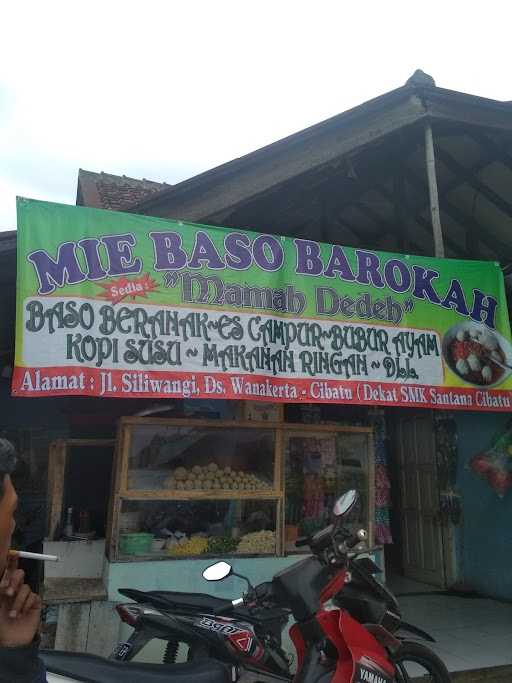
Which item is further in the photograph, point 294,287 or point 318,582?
point 294,287

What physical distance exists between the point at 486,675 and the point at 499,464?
6.71 feet

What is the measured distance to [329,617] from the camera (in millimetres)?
2662

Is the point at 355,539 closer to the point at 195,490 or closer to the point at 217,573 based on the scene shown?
the point at 217,573

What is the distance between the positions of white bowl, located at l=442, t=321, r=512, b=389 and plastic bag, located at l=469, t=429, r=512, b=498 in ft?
3.40

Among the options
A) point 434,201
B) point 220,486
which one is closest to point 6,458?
point 220,486

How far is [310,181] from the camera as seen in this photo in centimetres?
519

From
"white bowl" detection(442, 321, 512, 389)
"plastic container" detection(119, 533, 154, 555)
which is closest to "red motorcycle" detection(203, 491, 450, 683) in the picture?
"plastic container" detection(119, 533, 154, 555)

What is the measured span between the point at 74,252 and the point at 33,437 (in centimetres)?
384

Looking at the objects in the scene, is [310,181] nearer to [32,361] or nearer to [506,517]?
[32,361]

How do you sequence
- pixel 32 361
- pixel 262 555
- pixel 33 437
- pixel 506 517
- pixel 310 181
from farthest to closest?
pixel 33 437, pixel 506 517, pixel 310 181, pixel 262 555, pixel 32 361

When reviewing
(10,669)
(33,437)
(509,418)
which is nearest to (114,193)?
(33,437)

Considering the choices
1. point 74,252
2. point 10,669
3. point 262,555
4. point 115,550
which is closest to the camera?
point 10,669

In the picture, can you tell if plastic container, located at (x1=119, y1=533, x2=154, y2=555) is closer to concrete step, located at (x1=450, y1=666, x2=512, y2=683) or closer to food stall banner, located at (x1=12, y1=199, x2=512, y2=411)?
food stall banner, located at (x1=12, y1=199, x2=512, y2=411)

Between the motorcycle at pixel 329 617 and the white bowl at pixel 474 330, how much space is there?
2.18 meters
